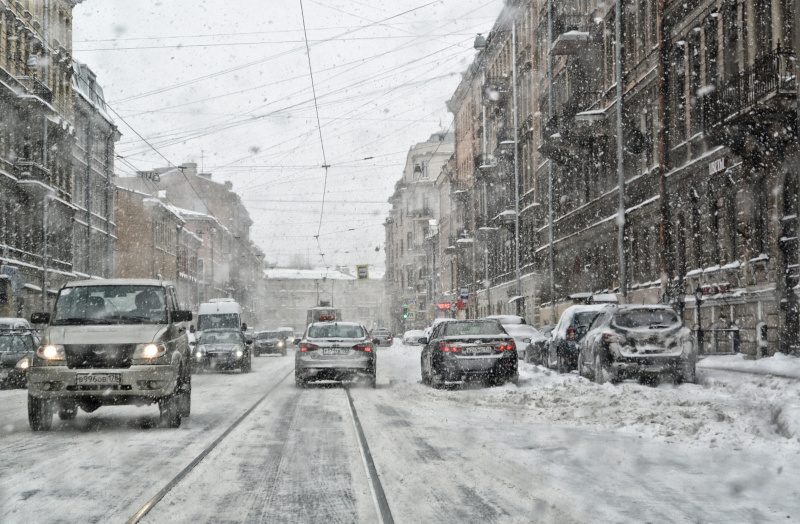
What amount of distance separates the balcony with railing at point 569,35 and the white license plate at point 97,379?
1116 inches

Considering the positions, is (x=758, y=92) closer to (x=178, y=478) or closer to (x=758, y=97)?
(x=758, y=97)

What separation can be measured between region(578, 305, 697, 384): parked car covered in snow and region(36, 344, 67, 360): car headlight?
9.12 metres

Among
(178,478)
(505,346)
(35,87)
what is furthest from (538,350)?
(35,87)

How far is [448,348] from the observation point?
60.7 ft

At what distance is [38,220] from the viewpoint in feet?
147

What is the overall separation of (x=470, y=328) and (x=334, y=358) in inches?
115

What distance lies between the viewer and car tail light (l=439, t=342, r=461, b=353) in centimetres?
1839

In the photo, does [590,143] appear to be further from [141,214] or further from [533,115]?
[141,214]

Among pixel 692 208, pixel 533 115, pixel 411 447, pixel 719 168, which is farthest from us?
pixel 533 115

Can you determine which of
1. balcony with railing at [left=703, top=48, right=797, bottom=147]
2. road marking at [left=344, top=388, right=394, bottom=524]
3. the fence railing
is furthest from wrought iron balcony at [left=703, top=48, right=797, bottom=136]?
road marking at [left=344, top=388, right=394, bottom=524]

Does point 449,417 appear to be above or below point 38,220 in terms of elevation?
below

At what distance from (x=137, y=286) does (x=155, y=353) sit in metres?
1.34

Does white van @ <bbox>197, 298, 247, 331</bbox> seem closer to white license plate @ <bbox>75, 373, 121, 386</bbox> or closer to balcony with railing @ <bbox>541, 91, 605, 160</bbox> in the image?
balcony with railing @ <bbox>541, 91, 605, 160</bbox>

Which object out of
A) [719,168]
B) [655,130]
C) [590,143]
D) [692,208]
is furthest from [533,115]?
[719,168]
